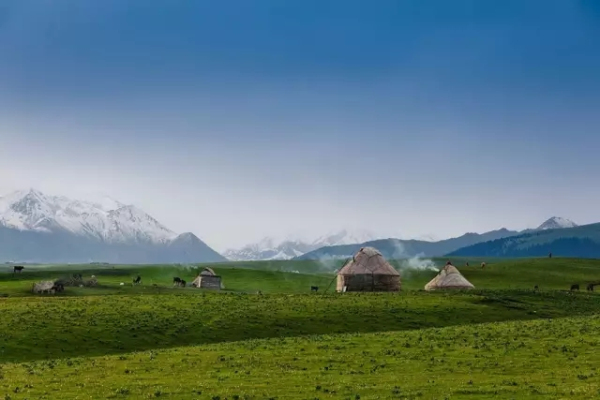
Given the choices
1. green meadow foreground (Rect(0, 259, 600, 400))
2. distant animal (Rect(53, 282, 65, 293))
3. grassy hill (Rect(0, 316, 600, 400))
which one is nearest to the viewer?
grassy hill (Rect(0, 316, 600, 400))

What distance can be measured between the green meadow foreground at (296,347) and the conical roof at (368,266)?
49.6 ft

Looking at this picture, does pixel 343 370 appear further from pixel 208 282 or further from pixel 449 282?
pixel 208 282

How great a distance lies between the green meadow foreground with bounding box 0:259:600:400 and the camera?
30125mm

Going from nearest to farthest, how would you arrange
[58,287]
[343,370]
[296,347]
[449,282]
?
[343,370], [296,347], [58,287], [449,282]

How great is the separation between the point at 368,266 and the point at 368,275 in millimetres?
1336

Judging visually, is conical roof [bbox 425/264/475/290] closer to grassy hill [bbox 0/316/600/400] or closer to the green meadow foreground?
the green meadow foreground

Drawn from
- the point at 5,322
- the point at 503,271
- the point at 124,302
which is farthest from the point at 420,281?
the point at 5,322

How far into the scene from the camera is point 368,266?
98.5 meters

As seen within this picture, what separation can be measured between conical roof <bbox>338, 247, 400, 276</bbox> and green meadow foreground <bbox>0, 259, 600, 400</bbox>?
15.1 metres

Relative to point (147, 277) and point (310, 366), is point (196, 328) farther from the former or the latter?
point (147, 277)

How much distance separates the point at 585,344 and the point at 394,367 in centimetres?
1354

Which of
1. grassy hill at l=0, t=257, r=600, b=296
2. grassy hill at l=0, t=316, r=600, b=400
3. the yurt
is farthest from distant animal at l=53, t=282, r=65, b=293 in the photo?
grassy hill at l=0, t=316, r=600, b=400

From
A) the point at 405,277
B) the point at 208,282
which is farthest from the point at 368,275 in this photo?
the point at 405,277

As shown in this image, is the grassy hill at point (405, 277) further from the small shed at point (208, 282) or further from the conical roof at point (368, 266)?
the conical roof at point (368, 266)
